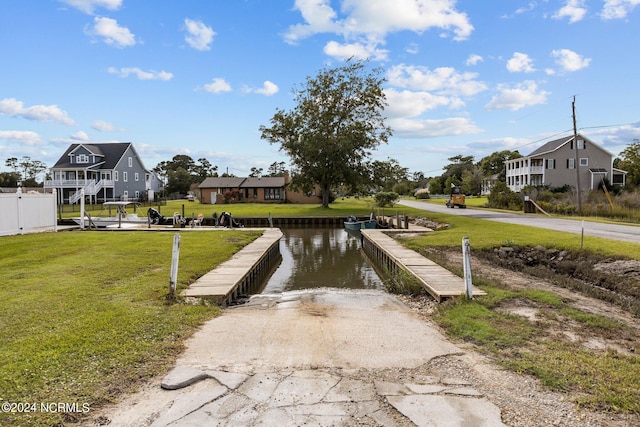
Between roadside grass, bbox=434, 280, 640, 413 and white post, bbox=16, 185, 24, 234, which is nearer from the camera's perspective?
roadside grass, bbox=434, 280, 640, 413

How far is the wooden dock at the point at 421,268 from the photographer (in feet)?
30.4

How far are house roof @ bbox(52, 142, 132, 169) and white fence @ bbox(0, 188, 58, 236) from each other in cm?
3583

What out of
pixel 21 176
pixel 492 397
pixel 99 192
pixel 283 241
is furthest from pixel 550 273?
pixel 21 176

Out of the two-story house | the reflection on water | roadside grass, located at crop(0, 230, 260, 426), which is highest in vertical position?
the two-story house

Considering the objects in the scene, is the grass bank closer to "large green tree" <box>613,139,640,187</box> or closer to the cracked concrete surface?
the cracked concrete surface

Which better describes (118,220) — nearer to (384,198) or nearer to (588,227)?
(588,227)

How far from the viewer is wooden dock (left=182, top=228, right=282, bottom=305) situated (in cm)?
910

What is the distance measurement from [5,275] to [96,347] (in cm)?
673

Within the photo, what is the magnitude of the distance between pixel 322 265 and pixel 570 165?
172ft

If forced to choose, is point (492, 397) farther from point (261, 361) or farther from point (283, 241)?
point (283, 241)

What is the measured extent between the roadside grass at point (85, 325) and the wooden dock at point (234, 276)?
42 centimetres

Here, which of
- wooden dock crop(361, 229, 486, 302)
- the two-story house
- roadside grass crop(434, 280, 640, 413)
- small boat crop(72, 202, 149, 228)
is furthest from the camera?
the two-story house

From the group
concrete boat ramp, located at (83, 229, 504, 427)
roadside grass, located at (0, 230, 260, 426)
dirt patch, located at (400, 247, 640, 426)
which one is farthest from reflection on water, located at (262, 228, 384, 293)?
concrete boat ramp, located at (83, 229, 504, 427)

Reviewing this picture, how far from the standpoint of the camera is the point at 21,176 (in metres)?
84.9
